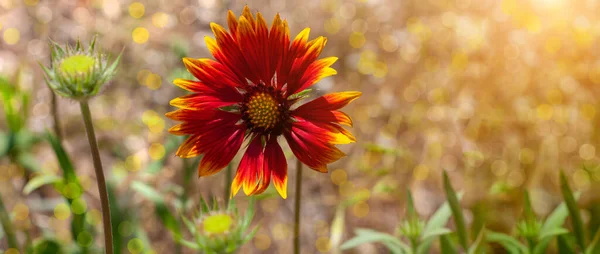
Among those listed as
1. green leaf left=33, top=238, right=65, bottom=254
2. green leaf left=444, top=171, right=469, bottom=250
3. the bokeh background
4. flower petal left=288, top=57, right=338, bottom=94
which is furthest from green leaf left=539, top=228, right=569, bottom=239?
green leaf left=33, top=238, right=65, bottom=254

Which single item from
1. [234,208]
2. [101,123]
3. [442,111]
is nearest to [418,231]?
[234,208]

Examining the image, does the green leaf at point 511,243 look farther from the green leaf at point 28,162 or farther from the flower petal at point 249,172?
the green leaf at point 28,162

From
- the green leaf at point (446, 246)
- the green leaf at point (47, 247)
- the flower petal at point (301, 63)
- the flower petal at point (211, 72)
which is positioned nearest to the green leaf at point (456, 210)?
the green leaf at point (446, 246)

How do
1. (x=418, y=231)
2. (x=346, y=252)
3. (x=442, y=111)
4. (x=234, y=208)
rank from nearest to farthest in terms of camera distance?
(x=234, y=208)
(x=418, y=231)
(x=346, y=252)
(x=442, y=111)

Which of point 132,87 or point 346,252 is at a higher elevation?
point 132,87

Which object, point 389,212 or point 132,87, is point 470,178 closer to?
point 389,212

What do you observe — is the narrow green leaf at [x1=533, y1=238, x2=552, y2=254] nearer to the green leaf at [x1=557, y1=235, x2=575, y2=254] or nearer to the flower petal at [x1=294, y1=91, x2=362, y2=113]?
the green leaf at [x1=557, y1=235, x2=575, y2=254]
